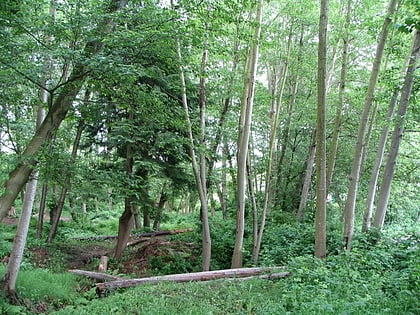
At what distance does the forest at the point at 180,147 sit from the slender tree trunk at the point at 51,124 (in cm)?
2

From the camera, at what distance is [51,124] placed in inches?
213

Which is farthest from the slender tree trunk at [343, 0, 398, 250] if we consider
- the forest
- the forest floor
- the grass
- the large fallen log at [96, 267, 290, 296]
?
the forest floor

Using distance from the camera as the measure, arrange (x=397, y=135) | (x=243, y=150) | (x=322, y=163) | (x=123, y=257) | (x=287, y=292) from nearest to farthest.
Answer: (x=287, y=292)
(x=322, y=163)
(x=397, y=135)
(x=243, y=150)
(x=123, y=257)

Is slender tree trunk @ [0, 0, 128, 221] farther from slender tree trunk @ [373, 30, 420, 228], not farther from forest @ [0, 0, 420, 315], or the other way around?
slender tree trunk @ [373, 30, 420, 228]

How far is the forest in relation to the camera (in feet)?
15.8

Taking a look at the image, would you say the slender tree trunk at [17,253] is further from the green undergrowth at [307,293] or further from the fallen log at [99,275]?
the fallen log at [99,275]

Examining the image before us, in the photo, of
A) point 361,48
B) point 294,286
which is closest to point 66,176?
point 294,286

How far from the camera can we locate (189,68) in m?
6.97

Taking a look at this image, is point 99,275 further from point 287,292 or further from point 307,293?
point 307,293

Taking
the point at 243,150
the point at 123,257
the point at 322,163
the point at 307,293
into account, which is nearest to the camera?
the point at 307,293

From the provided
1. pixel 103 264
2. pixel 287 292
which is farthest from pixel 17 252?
pixel 287 292

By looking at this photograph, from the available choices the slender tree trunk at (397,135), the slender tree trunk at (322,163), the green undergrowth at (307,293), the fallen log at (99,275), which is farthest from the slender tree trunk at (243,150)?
the slender tree trunk at (397,135)

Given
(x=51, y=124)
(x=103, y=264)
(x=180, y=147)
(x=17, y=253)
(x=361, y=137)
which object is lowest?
(x=103, y=264)

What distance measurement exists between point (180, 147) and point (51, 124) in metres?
3.87
